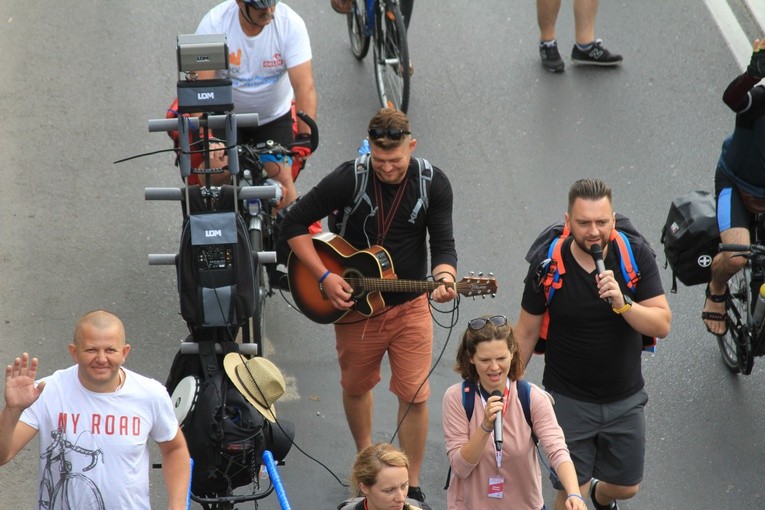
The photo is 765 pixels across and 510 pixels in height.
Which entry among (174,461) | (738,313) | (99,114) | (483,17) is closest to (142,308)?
(99,114)

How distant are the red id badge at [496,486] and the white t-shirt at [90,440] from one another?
1448mm

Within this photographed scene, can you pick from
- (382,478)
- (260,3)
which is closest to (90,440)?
(382,478)

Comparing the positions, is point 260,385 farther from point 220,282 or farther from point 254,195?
point 254,195

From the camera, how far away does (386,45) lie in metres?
9.96

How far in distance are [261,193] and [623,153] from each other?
435 cm

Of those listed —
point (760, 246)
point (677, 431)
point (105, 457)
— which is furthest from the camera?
point (677, 431)

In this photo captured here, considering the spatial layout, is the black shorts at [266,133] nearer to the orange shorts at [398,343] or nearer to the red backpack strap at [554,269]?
the orange shorts at [398,343]

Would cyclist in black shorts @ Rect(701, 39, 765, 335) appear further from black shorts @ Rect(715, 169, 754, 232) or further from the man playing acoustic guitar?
the man playing acoustic guitar

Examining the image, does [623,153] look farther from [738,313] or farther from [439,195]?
[439,195]

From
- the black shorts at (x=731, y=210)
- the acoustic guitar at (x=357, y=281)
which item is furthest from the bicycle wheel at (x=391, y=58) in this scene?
the acoustic guitar at (x=357, y=281)

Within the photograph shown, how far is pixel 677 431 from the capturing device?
7457 millimetres

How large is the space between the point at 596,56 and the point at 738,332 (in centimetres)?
366

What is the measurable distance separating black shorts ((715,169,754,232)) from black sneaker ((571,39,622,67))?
10.7ft

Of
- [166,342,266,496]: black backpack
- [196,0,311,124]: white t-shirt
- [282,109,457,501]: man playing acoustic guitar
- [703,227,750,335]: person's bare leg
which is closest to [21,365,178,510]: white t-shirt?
[166,342,266,496]: black backpack
